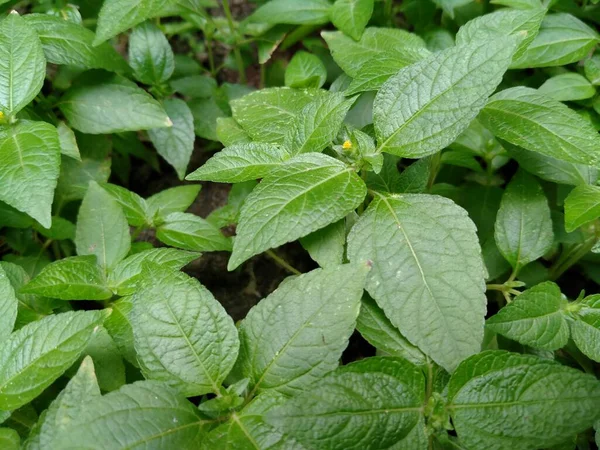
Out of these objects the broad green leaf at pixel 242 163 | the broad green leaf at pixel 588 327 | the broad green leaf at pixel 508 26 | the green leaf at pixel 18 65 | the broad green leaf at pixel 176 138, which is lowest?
the broad green leaf at pixel 588 327

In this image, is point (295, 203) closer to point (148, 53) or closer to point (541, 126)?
point (541, 126)

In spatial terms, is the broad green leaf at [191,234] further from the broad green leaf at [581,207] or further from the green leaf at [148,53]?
the broad green leaf at [581,207]

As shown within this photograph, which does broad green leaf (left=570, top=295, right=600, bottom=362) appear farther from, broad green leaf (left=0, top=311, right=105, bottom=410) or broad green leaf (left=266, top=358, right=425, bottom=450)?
broad green leaf (left=0, top=311, right=105, bottom=410)

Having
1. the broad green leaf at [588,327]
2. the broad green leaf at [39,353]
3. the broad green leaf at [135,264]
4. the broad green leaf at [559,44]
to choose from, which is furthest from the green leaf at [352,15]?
the broad green leaf at [39,353]

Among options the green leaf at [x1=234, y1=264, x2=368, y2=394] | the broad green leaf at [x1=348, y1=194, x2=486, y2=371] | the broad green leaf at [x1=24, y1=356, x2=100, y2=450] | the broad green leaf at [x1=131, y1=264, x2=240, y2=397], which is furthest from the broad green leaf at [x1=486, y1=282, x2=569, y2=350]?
the broad green leaf at [x1=24, y1=356, x2=100, y2=450]

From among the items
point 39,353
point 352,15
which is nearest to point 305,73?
point 352,15
